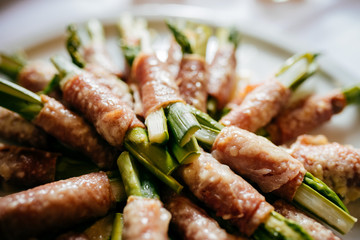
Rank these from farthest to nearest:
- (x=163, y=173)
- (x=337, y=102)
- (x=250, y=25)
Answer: (x=250, y=25) < (x=337, y=102) < (x=163, y=173)

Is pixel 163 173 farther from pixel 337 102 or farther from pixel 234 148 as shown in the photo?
pixel 337 102

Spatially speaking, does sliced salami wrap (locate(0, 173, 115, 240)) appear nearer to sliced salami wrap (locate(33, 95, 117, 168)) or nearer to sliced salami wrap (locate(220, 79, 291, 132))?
sliced salami wrap (locate(33, 95, 117, 168))

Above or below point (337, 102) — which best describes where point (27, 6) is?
above

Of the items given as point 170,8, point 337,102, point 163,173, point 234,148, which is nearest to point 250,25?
point 170,8

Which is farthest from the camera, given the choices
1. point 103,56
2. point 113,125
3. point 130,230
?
point 103,56

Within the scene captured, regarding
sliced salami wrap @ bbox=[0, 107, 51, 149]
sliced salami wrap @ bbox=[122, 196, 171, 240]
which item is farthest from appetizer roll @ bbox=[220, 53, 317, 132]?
sliced salami wrap @ bbox=[0, 107, 51, 149]

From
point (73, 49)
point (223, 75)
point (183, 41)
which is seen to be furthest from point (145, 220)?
point (73, 49)

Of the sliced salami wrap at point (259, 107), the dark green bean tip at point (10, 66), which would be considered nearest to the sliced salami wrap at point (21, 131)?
the dark green bean tip at point (10, 66)
